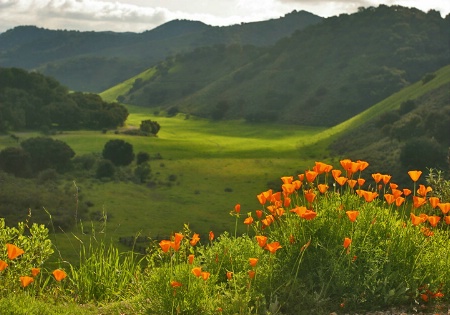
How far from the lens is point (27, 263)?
9.01m

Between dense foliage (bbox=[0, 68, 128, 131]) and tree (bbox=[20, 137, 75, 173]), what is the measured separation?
26.5 m

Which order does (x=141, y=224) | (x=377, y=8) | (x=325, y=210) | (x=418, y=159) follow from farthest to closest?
(x=377, y=8) < (x=418, y=159) < (x=141, y=224) < (x=325, y=210)

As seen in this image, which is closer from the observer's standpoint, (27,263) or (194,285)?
(194,285)

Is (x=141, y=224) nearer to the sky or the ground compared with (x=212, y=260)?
nearer to the ground

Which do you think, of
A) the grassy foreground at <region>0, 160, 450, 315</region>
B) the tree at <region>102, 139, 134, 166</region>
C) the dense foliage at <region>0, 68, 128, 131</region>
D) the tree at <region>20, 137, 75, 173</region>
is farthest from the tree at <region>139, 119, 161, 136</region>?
the grassy foreground at <region>0, 160, 450, 315</region>

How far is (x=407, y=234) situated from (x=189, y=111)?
161 metres

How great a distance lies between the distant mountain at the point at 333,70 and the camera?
148125mm

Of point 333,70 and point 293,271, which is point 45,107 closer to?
point 333,70

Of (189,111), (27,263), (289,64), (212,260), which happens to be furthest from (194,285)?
(289,64)

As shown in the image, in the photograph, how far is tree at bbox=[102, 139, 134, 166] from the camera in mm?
81625

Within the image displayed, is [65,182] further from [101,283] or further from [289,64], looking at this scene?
[289,64]

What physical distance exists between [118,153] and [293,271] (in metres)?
75.4

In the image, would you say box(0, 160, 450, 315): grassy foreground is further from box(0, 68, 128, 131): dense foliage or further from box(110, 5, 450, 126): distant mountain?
box(110, 5, 450, 126): distant mountain

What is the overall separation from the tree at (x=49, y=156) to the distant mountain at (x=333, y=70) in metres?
74.9
